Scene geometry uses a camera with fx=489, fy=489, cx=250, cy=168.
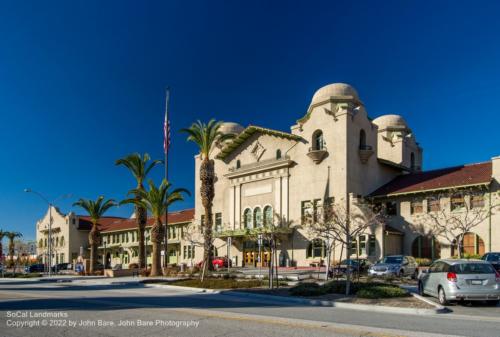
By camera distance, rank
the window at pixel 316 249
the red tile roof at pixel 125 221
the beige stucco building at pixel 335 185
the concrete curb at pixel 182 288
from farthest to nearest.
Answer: the red tile roof at pixel 125 221
the window at pixel 316 249
the beige stucco building at pixel 335 185
the concrete curb at pixel 182 288

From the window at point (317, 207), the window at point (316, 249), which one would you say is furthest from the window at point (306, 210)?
the window at point (316, 249)

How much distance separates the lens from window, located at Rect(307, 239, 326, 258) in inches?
1761

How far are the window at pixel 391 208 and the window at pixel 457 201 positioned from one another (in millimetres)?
5203

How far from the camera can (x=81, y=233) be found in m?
84.2

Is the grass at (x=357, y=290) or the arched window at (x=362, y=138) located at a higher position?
the arched window at (x=362, y=138)

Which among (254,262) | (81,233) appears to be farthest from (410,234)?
(81,233)

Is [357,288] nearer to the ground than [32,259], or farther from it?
farther from it

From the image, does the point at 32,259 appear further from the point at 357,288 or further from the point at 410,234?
the point at 357,288

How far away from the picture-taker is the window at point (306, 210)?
45.6m

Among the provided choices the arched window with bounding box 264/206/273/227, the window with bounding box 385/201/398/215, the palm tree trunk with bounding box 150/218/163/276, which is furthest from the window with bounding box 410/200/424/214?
the palm tree trunk with bounding box 150/218/163/276

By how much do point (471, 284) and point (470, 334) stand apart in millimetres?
5930

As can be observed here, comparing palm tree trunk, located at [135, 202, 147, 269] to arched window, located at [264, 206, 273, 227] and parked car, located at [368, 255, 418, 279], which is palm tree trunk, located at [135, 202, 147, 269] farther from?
parked car, located at [368, 255, 418, 279]

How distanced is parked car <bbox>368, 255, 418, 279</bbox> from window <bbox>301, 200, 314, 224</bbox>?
14914 mm

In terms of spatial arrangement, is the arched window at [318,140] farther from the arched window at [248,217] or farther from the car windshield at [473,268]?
the car windshield at [473,268]
